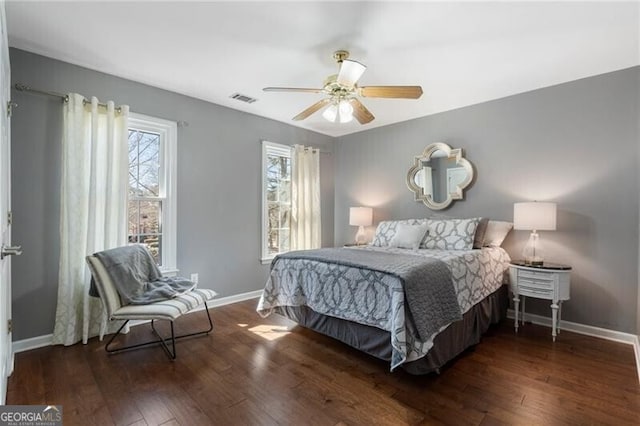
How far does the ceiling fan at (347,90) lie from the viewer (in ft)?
7.44

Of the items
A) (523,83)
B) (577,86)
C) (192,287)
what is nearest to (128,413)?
(192,287)

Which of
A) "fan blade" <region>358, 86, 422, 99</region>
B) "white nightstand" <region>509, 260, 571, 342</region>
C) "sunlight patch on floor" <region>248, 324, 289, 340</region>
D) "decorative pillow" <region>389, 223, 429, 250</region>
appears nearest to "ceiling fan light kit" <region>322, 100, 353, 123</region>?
"fan blade" <region>358, 86, 422, 99</region>

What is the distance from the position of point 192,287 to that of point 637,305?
4020 mm

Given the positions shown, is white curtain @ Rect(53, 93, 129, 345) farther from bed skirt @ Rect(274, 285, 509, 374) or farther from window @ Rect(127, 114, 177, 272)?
bed skirt @ Rect(274, 285, 509, 374)

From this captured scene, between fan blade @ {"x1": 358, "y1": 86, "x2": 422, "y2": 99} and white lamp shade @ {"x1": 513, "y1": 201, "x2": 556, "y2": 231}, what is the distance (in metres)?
1.56

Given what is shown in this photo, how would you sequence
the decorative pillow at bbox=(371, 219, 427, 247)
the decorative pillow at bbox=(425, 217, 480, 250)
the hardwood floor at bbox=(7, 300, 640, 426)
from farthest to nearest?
the decorative pillow at bbox=(371, 219, 427, 247) → the decorative pillow at bbox=(425, 217, 480, 250) → the hardwood floor at bbox=(7, 300, 640, 426)

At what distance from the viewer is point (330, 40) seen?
2387mm

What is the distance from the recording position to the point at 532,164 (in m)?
3.29

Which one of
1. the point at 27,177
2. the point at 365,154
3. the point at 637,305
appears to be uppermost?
the point at 365,154

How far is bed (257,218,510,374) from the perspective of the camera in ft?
6.61

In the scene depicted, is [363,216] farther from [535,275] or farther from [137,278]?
[137,278]

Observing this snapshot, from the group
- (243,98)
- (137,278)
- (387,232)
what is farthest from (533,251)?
(137,278)

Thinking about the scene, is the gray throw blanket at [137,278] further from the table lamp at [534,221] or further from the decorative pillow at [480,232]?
the table lamp at [534,221]

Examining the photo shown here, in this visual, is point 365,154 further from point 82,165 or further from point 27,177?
point 27,177
